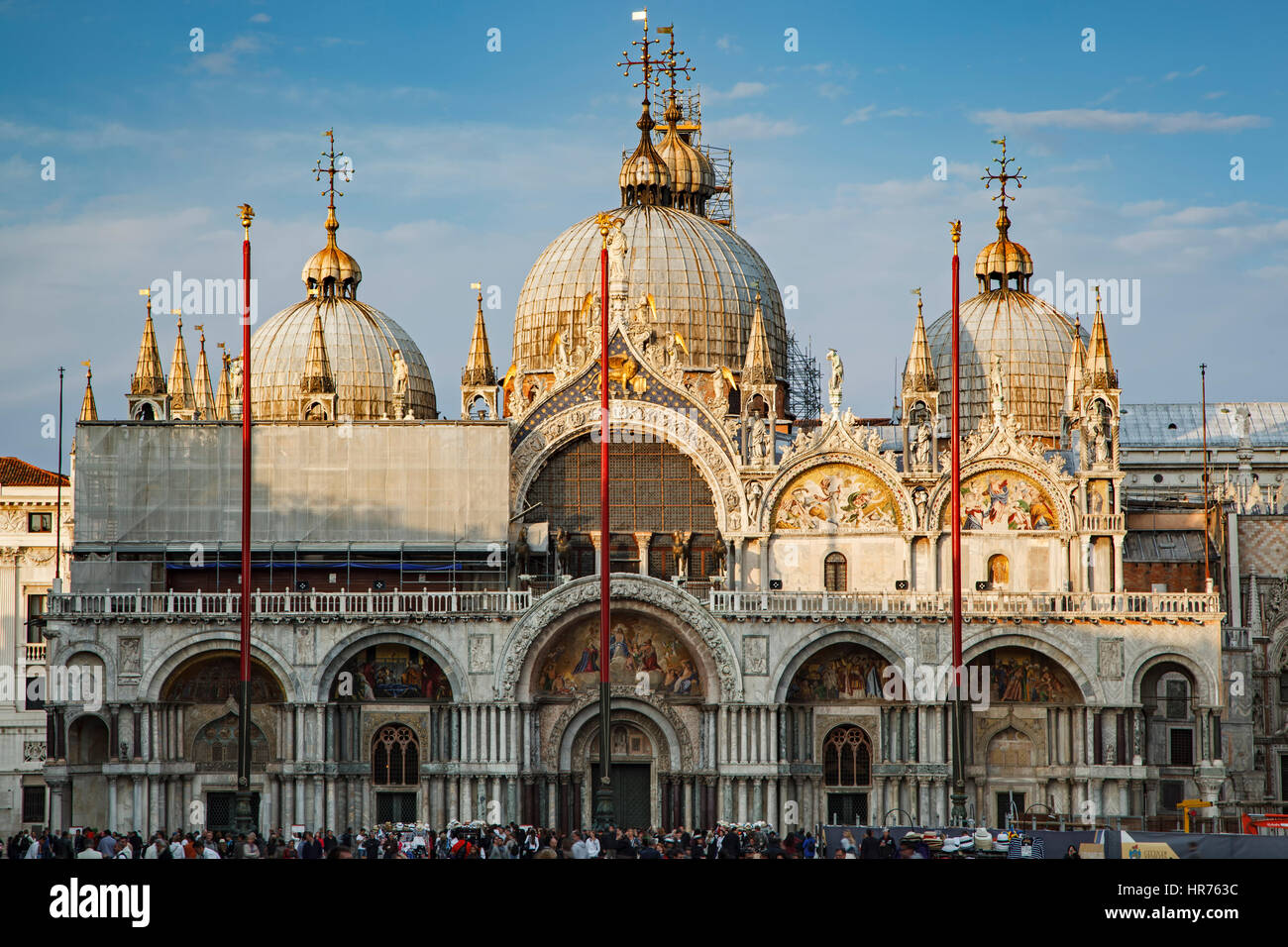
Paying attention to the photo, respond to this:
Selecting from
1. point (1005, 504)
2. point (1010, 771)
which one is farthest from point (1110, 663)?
point (1005, 504)

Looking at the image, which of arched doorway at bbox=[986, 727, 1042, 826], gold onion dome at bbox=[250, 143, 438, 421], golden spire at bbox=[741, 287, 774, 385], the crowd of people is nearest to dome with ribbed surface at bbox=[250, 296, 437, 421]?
gold onion dome at bbox=[250, 143, 438, 421]

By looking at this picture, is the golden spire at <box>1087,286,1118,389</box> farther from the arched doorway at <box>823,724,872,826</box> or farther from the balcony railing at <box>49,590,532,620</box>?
the balcony railing at <box>49,590,532,620</box>

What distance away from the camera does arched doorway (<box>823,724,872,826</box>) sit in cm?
6134

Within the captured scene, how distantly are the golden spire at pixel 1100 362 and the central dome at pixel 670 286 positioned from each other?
10518 millimetres

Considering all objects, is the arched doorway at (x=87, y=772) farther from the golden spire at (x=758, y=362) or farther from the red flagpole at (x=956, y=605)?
the red flagpole at (x=956, y=605)

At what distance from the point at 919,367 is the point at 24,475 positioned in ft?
109

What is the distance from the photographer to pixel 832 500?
64.4m

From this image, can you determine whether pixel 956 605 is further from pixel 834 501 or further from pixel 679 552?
pixel 679 552

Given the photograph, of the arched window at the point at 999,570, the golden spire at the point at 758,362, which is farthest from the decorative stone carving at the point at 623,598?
the golden spire at the point at 758,362

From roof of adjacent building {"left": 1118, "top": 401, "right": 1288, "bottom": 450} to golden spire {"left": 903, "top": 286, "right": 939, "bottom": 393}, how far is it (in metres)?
20.6

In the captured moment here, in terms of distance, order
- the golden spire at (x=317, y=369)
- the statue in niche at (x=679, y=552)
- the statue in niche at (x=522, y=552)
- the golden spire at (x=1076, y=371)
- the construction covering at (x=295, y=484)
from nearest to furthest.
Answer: the construction covering at (x=295, y=484)
the statue in niche at (x=522, y=552)
the statue in niche at (x=679, y=552)
the golden spire at (x=1076, y=371)
the golden spire at (x=317, y=369)

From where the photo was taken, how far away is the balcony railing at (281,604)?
60.3 metres
